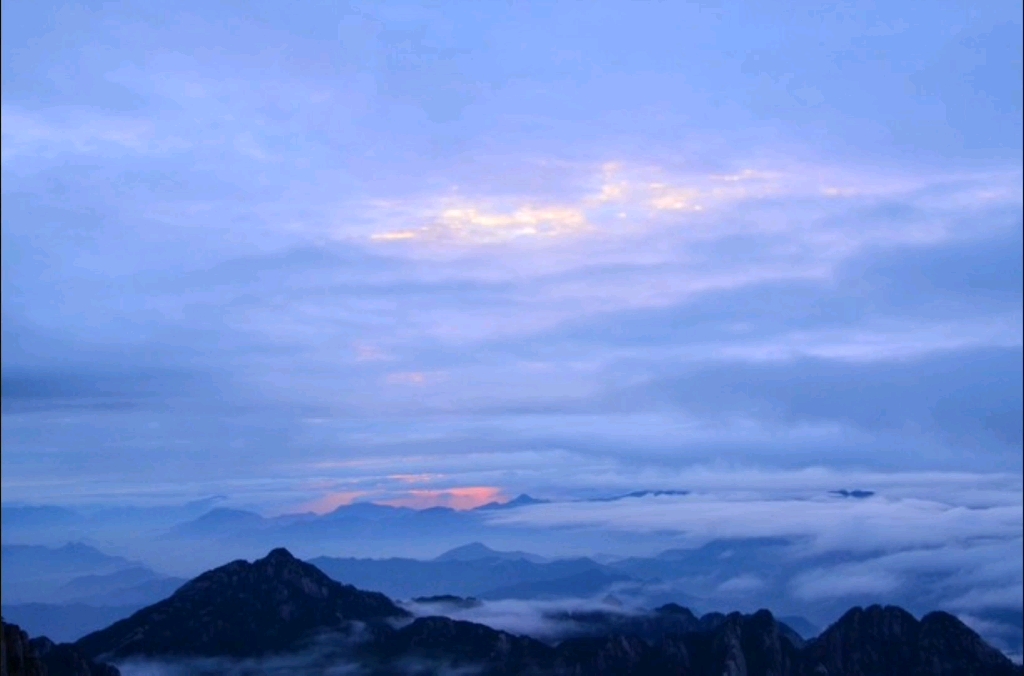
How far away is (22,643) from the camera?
16150 centimetres
